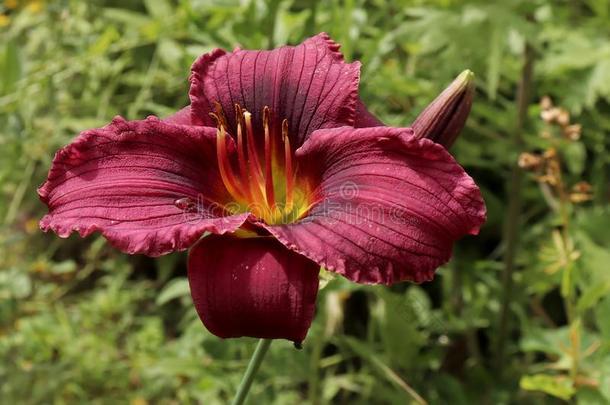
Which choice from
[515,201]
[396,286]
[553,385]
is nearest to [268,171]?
[553,385]

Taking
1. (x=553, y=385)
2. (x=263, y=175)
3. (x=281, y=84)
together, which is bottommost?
(x=553, y=385)

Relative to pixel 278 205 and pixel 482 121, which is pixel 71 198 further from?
pixel 482 121

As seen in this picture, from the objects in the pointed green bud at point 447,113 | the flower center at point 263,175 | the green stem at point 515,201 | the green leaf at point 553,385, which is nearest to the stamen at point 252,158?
the flower center at point 263,175

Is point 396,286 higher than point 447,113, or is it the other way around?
point 447,113

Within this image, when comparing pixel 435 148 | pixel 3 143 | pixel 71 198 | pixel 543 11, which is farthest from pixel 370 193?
pixel 543 11

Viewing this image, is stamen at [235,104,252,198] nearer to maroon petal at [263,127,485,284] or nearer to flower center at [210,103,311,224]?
flower center at [210,103,311,224]

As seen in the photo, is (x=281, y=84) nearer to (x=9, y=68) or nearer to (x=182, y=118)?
(x=182, y=118)

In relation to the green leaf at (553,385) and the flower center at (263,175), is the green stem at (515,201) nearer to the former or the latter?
the green leaf at (553,385)
